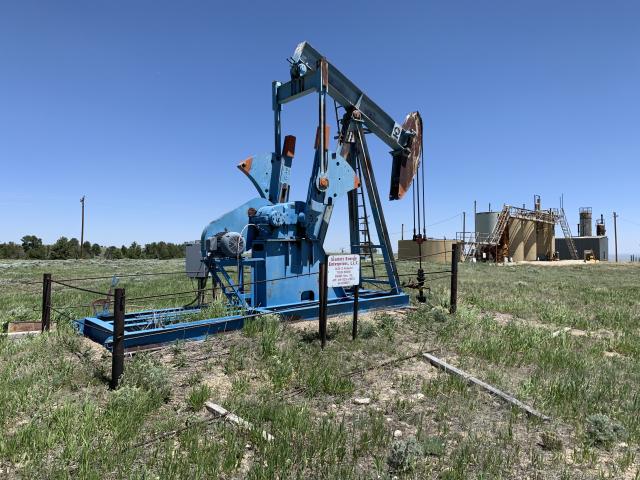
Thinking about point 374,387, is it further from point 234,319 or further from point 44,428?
point 44,428

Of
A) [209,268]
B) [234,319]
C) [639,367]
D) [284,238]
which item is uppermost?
[284,238]

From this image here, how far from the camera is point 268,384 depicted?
189 inches

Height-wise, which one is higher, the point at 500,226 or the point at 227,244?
the point at 500,226

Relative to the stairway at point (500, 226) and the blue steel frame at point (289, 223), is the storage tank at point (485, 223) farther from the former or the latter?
the blue steel frame at point (289, 223)

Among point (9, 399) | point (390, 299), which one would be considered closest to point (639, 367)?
point (390, 299)

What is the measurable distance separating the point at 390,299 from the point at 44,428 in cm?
679

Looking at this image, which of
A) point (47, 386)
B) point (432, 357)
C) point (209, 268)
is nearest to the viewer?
point (47, 386)

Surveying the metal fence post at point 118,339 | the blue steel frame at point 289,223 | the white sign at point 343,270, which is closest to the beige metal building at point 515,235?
the blue steel frame at point 289,223

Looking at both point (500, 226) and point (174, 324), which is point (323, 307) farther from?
point (500, 226)

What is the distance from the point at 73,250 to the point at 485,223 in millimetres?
43375

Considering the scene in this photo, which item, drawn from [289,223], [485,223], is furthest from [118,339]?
[485,223]

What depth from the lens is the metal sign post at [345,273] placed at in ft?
21.4

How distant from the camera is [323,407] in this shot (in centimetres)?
428

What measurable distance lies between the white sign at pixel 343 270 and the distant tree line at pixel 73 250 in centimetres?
5160
